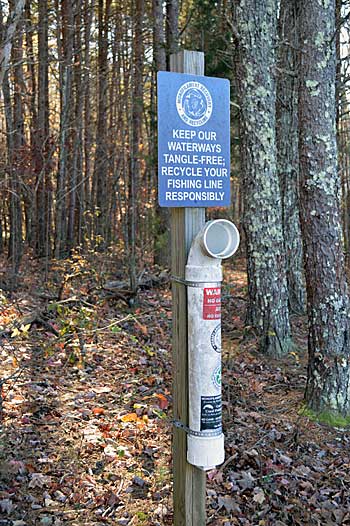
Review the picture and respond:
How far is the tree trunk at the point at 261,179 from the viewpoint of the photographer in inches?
294

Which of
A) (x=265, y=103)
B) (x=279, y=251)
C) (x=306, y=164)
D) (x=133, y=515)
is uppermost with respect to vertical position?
(x=265, y=103)

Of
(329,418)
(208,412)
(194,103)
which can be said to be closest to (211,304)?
(208,412)

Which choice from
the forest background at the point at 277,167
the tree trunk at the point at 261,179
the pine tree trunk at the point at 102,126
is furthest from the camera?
the pine tree trunk at the point at 102,126

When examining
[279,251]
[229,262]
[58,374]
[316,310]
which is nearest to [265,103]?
[279,251]

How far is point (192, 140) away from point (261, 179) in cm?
476

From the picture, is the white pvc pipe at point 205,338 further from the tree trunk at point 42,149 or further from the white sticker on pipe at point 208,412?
the tree trunk at point 42,149

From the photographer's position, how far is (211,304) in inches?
119

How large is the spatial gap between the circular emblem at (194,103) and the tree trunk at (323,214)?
8.92 ft

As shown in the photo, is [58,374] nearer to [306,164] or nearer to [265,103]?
[306,164]

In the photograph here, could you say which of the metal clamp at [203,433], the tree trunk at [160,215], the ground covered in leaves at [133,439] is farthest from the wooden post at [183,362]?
the tree trunk at [160,215]

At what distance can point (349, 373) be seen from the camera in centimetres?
558

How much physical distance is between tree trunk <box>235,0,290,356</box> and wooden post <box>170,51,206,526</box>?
14.9 ft

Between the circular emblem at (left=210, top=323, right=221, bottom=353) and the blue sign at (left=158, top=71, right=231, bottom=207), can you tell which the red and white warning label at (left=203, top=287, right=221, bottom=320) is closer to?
the circular emblem at (left=210, top=323, right=221, bottom=353)

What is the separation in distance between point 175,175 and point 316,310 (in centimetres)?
313
